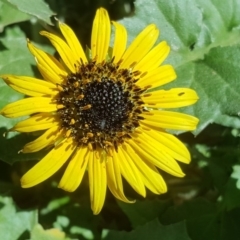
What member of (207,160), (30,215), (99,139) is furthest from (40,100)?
(207,160)

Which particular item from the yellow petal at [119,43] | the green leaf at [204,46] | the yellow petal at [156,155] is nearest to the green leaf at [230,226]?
the green leaf at [204,46]

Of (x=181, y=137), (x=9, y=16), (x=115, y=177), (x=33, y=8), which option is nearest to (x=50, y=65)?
(x=33, y=8)

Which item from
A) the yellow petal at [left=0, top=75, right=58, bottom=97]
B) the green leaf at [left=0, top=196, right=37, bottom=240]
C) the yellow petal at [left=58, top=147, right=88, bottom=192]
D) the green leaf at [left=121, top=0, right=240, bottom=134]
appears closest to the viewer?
the yellow petal at [left=0, top=75, right=58, bottom=97]

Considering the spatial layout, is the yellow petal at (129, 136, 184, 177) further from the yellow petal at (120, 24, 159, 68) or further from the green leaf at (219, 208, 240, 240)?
the green leaf at (219, 208, 240, 240)

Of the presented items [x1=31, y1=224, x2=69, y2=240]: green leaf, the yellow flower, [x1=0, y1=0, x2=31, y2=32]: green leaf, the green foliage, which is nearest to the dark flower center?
the yellow flower

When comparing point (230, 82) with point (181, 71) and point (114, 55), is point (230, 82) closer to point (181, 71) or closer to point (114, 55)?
point (181, 71)

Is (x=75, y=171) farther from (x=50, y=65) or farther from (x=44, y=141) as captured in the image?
(x=50, y=65)
